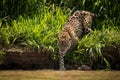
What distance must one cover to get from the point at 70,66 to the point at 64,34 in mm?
772

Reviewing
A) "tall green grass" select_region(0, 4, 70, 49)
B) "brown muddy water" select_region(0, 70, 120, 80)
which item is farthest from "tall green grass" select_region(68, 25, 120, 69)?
"tall green grass" select_region(0, 4, 70, 49)

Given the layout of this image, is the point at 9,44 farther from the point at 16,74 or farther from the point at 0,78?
the point at 0,78

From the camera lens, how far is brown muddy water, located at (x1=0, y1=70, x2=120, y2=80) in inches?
297

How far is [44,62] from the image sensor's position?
9.05 m

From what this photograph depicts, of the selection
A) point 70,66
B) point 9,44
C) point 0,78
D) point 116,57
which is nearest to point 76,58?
point 70,66

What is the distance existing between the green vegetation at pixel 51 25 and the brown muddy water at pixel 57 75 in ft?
2.02

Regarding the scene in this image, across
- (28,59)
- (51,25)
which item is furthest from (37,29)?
(28,59)

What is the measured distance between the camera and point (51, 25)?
33.9 feet

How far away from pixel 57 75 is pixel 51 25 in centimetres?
255

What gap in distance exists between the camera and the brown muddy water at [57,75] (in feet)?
24.7

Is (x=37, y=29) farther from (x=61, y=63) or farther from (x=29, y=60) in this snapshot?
(x=61, y=63)

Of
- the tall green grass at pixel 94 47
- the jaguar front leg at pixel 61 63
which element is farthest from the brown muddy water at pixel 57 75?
the tall green grass at pixel 94 47

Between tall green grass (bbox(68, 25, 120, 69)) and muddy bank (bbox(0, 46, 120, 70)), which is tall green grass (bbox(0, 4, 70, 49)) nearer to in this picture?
muddy bank (bbox(0, 46, 120, 70))

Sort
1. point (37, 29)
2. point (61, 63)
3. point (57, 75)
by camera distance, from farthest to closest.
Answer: point (37, 29) < point (61, 63) < point (57, 75)
